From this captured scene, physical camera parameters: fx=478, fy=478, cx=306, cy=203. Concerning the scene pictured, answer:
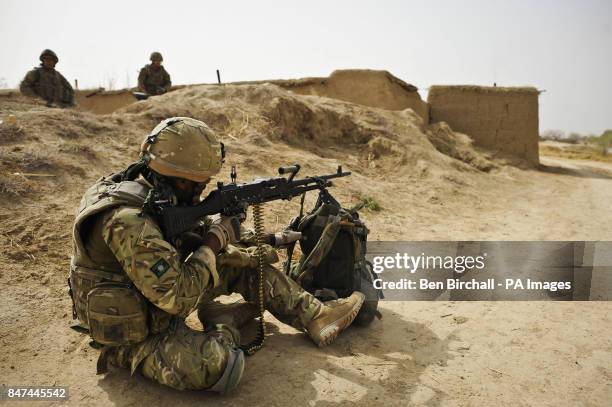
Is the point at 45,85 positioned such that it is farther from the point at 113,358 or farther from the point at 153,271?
the point at 153,271

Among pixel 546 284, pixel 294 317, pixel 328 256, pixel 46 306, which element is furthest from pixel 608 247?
pixel 46 306

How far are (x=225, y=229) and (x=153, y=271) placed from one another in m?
0.56

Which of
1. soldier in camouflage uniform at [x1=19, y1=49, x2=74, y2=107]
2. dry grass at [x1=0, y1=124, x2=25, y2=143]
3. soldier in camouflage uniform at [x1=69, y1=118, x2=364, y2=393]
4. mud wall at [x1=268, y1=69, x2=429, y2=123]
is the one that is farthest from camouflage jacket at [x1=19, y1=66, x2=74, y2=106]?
soldier in camouflage uniform at [x1=69, y1=118, x2=364, y2=393]

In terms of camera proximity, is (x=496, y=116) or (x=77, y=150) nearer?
(x=77, y=150)

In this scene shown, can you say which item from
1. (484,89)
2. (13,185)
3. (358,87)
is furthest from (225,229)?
(484,89)

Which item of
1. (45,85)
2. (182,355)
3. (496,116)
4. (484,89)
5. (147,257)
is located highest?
(484,89)

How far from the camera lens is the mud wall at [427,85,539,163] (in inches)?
502

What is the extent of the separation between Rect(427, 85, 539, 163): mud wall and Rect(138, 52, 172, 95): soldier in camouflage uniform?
23.9 ft

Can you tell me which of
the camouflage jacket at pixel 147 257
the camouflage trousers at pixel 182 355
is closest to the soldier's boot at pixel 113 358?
the camouflage trousers at pixel 182 355

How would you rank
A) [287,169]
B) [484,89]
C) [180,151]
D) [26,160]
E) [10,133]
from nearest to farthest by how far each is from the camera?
[180,151] → [287,169] → [26,160] → [10,133] → [484,89]

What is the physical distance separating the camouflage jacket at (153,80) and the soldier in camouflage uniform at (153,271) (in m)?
9.47

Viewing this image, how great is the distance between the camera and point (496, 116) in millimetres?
12969

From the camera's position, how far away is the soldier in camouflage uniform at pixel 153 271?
230 cm

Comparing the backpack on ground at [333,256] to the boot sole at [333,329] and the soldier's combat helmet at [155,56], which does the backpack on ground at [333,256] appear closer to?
the boot sole at [333,329]
